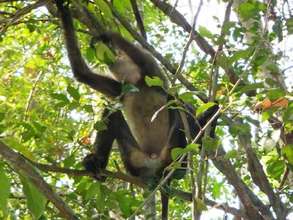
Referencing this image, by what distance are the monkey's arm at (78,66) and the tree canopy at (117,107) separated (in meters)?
0.10

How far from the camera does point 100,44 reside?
297 centimetres

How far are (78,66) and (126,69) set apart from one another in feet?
1.54

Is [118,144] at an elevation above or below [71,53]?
below

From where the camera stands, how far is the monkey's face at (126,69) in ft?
15.1

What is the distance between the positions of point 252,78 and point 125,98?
3.50 feet

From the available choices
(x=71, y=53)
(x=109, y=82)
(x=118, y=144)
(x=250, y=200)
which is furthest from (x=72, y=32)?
(x=250, y=200)

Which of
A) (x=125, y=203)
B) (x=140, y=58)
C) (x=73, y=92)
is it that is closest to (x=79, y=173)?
(x=125, y=203)

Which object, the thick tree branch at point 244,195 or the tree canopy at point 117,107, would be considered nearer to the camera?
the tree canopy at point 117,107

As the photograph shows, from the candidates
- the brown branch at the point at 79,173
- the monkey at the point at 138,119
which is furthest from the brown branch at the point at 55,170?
the monkey at the point at 138,119

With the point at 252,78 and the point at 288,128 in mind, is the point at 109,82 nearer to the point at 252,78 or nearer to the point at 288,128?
the point at 252,78

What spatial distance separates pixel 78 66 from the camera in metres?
4.33

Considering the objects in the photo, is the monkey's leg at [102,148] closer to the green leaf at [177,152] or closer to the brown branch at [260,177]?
the brown branch at [260,177]

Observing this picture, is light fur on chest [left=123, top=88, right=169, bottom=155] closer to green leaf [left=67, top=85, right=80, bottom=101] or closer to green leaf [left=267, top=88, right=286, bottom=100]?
green leaf [left=67, top=85, right=80, bottom=101]

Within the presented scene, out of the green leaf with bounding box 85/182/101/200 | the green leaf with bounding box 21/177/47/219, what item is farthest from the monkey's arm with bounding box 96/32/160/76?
the green leaf with bounding box 21/177/47/219
